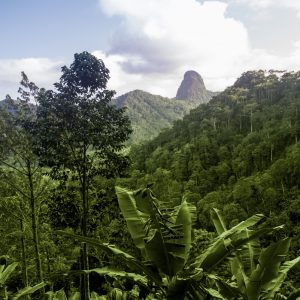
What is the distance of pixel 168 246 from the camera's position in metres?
5.93

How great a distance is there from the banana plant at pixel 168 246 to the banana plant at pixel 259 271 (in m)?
0.41

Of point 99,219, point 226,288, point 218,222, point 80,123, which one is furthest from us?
point 99,219

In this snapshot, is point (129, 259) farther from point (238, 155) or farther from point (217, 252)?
point (238, 155)

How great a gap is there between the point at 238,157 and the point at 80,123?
82.8 meters

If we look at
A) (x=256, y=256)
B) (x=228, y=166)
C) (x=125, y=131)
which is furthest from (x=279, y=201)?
(x=256, y=256)

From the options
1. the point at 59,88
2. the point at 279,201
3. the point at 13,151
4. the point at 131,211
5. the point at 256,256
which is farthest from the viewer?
the point at 279,201

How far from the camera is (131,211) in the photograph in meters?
6.42

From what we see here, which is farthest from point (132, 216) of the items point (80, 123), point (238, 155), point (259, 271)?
point (238, 155)

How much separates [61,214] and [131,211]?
1084 centimetres

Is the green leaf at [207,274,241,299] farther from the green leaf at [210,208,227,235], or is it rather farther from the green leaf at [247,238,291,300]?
the green leaf at [210,208,227,235]

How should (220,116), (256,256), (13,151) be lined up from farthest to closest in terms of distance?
(220,116), (13,151), (256,256)

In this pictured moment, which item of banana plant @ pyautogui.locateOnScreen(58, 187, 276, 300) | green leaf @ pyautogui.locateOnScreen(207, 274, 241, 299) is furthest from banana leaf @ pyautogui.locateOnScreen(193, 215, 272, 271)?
green leaf @ pyautogui.locateOnScreen(207, 274, 241, 299)

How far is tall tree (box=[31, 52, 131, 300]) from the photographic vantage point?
15.6m

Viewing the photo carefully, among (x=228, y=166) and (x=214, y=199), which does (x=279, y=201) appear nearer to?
(x=214, y=199)
